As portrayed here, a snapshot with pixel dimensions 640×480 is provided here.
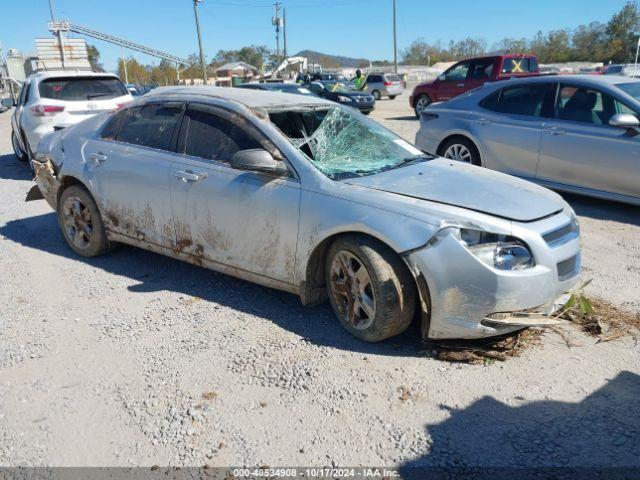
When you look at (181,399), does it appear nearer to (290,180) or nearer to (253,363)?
(253,363)

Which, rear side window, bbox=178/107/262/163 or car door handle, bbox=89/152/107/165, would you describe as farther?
car door handle, bbox=89/152/107/165

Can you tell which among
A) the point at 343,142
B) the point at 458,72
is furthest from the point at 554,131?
the point at 458,72

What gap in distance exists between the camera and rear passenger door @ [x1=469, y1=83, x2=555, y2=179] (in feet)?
23.3

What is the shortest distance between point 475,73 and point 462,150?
34.1ft

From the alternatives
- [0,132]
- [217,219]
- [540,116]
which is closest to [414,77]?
[0,132]

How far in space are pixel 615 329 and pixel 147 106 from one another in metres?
4.24

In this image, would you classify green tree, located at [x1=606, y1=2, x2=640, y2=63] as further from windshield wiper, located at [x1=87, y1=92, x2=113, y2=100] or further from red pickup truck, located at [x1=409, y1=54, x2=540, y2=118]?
windshield wiper, located at [x1=87, y1=92, x2=113, y2=100]

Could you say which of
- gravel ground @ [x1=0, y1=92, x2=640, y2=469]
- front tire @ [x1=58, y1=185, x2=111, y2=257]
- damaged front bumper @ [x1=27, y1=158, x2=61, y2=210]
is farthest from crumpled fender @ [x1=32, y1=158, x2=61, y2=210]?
gravel ground @ [x1=0, y1=92, x2=640, y2=469]

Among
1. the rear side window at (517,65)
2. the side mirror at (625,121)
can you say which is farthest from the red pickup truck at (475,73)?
the side mirror at (625,121)

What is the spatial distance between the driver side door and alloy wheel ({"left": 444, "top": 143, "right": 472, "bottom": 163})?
4.56m

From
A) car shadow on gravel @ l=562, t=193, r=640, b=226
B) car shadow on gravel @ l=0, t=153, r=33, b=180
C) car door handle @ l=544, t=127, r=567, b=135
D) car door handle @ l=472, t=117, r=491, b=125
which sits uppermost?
car door handle @ l=472, t=117, r=491, b=125

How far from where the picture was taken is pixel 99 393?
3.24 metres

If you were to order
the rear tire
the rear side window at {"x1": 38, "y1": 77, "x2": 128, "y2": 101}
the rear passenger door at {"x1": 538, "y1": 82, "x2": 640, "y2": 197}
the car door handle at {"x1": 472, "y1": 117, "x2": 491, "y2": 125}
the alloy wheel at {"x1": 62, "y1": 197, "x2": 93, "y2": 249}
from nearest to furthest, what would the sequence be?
the alloy wheel at {"x1": 62, "y1": 197, "x2": 93, "y2": 249} → the rear passenger door at {"x1": 538, "y1": 82, "x2": 640, "y2": 197} → the car door handle at {"x1": 472, "y1": 117, "x2": 491, "y2": 125} → the rear tire → the rear side window at {"x1": 38, "y1": 77, "x2": 128, "y2": 101}

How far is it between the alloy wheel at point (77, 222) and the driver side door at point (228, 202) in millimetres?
1372
